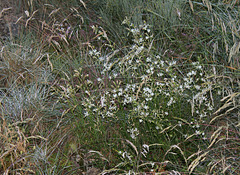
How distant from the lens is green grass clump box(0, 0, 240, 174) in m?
1.98

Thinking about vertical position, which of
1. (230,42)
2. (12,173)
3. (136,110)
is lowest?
(12,173)

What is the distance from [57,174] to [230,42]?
188 cm

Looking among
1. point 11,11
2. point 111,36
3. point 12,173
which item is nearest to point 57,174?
point 12,173

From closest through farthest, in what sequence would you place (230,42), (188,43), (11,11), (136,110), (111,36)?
(136,110), (230,42), (188,43), (111,36), (11,11)

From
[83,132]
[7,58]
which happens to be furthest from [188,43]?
[7,58]

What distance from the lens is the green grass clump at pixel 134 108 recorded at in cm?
198

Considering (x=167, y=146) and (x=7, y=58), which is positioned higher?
(x=7, y=58)

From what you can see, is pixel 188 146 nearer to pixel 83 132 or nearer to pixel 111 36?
pixel 83 132

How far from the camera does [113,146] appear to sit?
2223 millimetres

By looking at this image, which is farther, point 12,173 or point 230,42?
point 230,42

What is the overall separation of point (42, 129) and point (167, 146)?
3.69 feet

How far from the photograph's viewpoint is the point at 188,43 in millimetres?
2955

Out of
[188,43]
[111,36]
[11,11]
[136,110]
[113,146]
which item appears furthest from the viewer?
[11,11]

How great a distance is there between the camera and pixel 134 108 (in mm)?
2111
